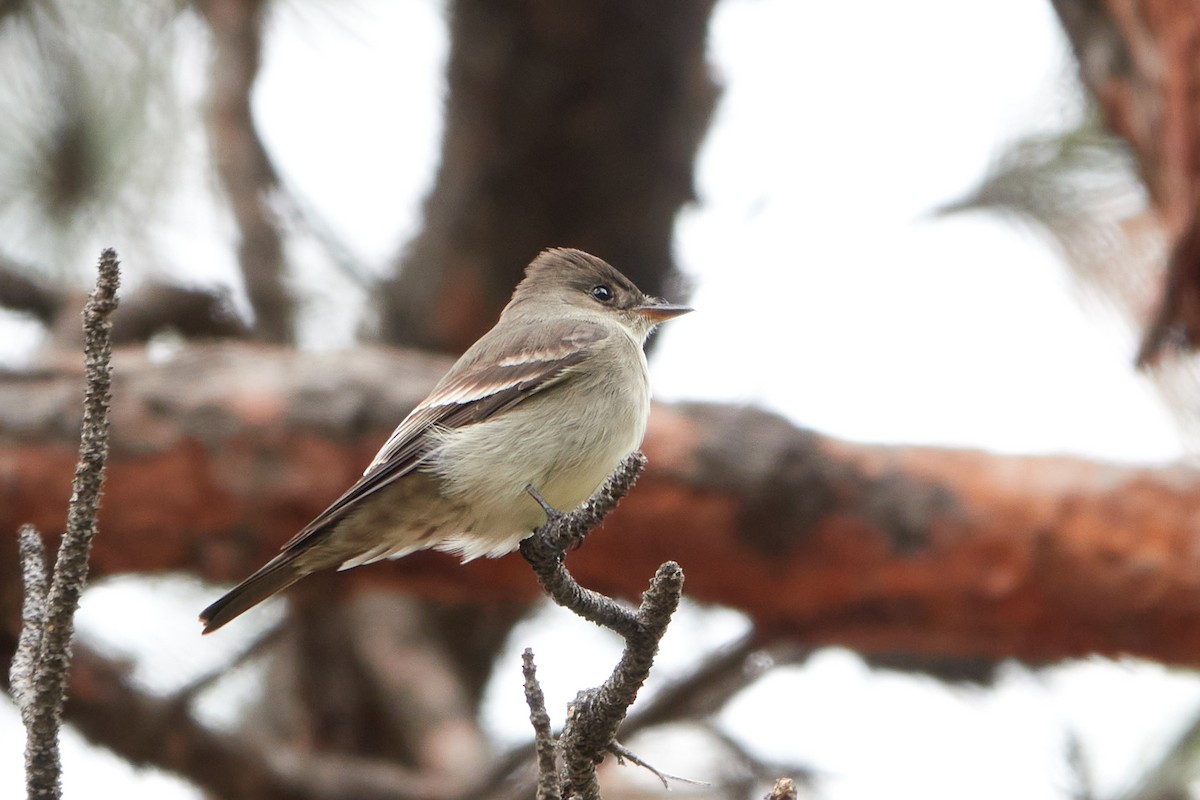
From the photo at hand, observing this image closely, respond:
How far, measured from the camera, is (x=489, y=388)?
3.61 m

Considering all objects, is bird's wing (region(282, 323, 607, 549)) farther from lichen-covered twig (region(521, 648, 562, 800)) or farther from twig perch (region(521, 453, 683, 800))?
lichen-covered twig (region(521, 648, 562, 800))

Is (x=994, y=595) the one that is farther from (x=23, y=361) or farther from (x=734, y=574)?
(x=23, y=361)

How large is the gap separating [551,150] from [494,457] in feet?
11.3

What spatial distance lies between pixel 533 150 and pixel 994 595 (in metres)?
3.12

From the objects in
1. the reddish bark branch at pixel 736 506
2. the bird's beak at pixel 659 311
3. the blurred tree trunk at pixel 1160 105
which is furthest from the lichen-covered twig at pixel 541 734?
the blurred tree trunk at pixel 1160 105

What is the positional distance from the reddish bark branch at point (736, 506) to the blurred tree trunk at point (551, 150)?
140 centimetres

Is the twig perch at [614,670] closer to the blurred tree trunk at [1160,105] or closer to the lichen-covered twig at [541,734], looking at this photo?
the lichen-covered twig at [541,734]

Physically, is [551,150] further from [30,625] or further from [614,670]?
[30,625]

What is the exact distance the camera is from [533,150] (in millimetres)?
6574

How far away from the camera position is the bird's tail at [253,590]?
2.94 metres

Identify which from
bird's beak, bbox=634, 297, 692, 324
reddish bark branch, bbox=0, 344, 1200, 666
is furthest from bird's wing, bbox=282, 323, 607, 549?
reddish bark branch, bbox=0, 344, 1200, 666

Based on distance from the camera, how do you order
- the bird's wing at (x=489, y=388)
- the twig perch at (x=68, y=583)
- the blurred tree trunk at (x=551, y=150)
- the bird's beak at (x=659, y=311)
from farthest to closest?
the blurred tree trunk at (x=551, y=150) < the bird's beak at (x=659, y=311) < the bird's wing at (x=489, y=388) < the twig perch at (x=68, y=583)

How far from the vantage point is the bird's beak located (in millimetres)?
4078

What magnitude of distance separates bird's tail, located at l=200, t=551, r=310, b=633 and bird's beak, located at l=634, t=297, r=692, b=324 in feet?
4.75
